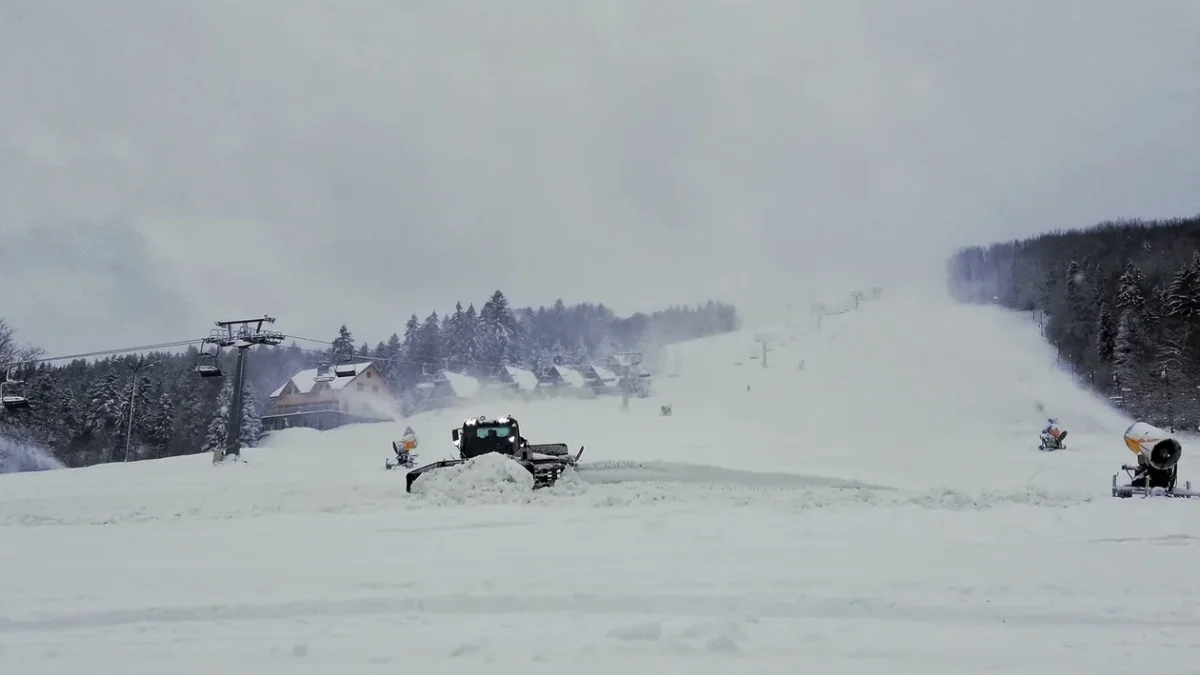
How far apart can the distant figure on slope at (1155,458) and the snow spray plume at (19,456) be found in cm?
6821

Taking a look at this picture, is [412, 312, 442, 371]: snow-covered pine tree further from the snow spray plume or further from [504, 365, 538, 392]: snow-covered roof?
the snow spray plume

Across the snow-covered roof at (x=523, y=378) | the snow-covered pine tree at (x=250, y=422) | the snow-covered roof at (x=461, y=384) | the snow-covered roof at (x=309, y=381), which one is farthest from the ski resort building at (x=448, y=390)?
the snow-covered pine tree at (x=250, y=422)

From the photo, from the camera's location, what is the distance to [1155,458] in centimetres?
1477

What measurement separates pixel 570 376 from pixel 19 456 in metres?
54.3

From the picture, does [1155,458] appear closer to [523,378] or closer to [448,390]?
[448,390]

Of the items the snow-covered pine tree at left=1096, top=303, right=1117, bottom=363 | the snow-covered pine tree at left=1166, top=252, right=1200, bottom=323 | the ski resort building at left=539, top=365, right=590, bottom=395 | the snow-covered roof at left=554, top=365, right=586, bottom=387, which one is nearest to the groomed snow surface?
the snow-covered pine tree at left=1166, top=252, right=1200, bottom=323

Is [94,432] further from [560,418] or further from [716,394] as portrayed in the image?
[716,394]

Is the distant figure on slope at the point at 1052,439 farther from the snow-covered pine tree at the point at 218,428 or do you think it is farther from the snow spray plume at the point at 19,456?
the snow-covered pine tree at the point at 218,428

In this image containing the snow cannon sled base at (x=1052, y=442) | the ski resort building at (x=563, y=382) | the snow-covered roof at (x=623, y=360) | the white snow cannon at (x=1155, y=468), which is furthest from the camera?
the snow-covered roof at (x=623, y=360)

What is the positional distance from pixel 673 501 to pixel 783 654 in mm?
8549

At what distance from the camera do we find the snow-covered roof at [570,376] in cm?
8506

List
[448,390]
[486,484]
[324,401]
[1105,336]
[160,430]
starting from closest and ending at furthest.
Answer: [486,484], [1105,336], [324,401], [160,430], [448,390]

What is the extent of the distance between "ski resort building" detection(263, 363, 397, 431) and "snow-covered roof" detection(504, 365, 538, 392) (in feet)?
49.0

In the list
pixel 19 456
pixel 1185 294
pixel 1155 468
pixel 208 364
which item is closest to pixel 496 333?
pixel 19 456
